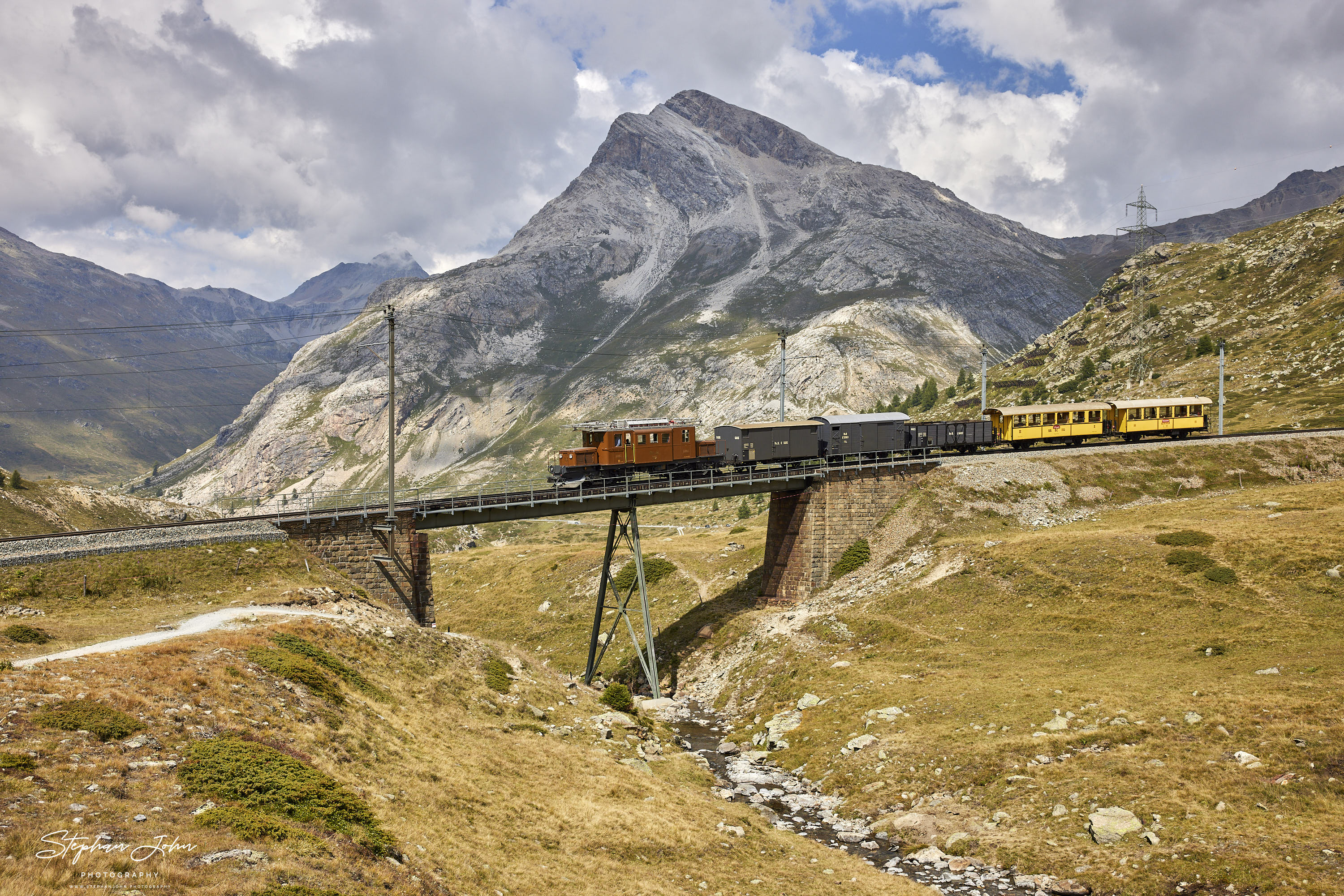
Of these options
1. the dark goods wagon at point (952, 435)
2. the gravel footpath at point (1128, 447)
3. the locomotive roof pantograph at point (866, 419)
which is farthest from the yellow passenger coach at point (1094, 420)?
the locomotive roof pantograph at point (866, 419)

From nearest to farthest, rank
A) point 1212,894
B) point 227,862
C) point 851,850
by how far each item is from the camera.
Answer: point 227,862, point 1212,894, point 851,850

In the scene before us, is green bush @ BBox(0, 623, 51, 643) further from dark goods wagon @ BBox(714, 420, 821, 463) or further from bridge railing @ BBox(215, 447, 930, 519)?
dark goods wagon @ BBox(714, 420, 821, 463)

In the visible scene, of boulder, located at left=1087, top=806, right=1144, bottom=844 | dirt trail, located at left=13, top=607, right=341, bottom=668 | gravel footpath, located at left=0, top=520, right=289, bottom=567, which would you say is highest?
gravel footpath, located at left=0, top=520, right=289, bottom=567

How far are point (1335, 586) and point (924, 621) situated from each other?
23091 millimetres

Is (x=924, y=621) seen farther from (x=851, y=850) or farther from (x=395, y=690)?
(x=395, y=690)

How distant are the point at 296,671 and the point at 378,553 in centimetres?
1728

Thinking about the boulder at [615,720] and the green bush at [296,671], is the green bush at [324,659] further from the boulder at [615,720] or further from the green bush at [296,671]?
the boulder at [615,720]

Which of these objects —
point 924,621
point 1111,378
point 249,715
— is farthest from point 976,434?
point 1111,378

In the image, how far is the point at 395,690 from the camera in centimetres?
3438

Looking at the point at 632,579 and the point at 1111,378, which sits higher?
the point at 1111,378

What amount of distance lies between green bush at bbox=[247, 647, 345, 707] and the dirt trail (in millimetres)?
3870

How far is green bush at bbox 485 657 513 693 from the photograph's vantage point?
135 feet

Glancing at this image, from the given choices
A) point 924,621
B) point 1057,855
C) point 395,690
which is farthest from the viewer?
point 924,621

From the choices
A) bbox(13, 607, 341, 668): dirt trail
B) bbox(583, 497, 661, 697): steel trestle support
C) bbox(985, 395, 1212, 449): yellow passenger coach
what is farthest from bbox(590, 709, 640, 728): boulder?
bbox(985, 395, 1212, 449): yellow passenger coach
